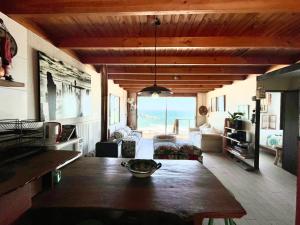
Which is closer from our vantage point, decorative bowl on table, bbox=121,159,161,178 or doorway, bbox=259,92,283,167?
decorative bowl on table, bbox=121,159,161,178

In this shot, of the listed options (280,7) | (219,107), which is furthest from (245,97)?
(280,7)

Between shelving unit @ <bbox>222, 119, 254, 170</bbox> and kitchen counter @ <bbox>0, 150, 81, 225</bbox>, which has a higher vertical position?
kitchen counter @ <bbox>0, 150, 81, 225</bbox>

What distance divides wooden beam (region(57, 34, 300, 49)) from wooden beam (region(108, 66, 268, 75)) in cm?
201

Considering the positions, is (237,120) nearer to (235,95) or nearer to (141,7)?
(235,95)

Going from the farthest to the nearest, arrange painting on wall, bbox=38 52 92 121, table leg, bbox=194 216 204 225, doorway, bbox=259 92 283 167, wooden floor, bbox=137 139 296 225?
doorway, bbox=259 92 283 167
painting on wall, bbox=38 52 92 121
wooden floor, bbox=137 139 296 225
table leg, bbox=194 216 204 225

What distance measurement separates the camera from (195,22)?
2.65m

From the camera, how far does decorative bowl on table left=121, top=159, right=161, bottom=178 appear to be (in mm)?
1887

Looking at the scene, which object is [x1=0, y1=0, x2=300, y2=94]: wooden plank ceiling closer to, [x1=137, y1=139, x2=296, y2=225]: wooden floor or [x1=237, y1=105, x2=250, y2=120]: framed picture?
[x1=237, y1=105, x2=250, y2=120]: framed picture

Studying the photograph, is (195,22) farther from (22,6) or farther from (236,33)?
(22,6)

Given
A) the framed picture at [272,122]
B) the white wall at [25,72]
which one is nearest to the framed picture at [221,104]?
the framed picture at [272,122]

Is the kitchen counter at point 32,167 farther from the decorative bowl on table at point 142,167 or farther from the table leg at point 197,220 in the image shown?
the table leg at point 197,220

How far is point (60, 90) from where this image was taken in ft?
10.6

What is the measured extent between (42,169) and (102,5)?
1.52m

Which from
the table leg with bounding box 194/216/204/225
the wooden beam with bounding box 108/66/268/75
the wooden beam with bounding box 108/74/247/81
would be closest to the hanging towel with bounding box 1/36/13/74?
the table leg with bounding box 194/216/204/225
